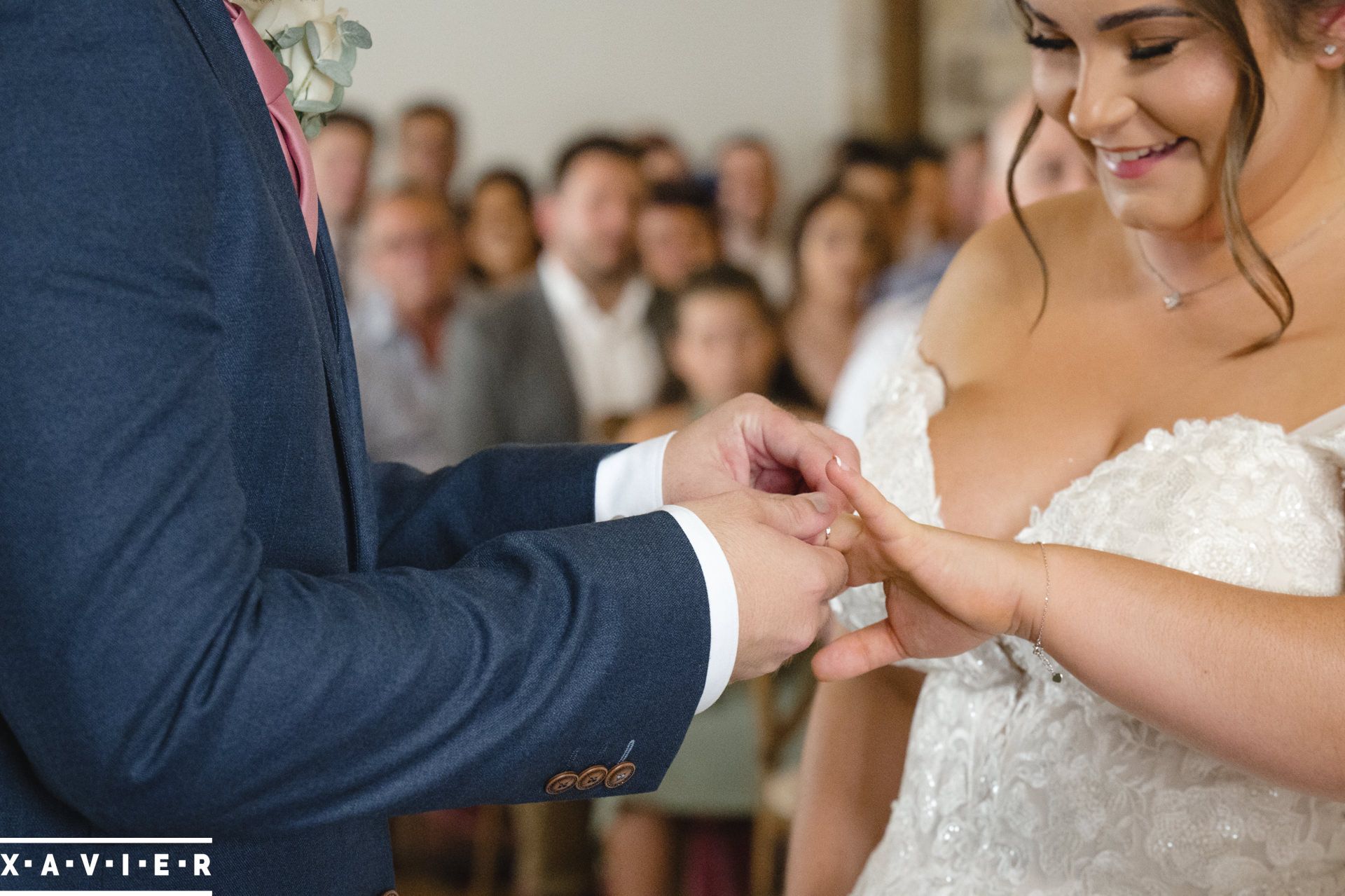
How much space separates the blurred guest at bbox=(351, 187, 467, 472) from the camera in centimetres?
488

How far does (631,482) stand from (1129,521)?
0.51m

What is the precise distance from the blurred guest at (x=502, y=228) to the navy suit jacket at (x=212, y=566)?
5.06 meters

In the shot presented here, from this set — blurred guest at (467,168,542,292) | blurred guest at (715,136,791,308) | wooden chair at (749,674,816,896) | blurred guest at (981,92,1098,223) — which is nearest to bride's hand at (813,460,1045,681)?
wooden chair at (749,674,816,896)

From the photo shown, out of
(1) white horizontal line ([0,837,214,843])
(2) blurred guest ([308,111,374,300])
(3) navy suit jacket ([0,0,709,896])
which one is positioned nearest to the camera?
(3) navy suit jacket ([0,0,709,896])

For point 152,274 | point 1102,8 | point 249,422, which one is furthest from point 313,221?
point 1102,8

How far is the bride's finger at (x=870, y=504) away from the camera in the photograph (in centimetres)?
115

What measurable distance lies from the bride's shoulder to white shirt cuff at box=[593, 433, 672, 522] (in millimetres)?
470

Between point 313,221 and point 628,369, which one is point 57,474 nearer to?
point 313,221

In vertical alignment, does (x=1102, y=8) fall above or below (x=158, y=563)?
above

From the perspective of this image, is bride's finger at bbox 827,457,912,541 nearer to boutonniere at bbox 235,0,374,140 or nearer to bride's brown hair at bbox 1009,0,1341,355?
bride's brown hair at bbox 1009,0,1341,355

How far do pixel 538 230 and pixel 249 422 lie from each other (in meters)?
5.51

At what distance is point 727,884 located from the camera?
3.60 metres

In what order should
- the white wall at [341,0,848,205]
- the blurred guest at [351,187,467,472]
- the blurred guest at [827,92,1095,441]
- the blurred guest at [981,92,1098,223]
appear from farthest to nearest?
1. the white wall at [341,0,848,205]
2. the blurred guest at [351,187,467,472]
3. the blurred guest at [981,92,1098,223]
4. the blurred guest at [827,92,1095,441]

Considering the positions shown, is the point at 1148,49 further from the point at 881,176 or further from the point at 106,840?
the point at 881,176
